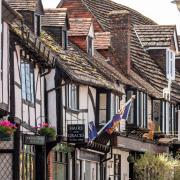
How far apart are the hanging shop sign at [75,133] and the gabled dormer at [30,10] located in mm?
4278

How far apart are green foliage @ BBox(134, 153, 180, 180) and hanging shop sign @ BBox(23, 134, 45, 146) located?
17283mm

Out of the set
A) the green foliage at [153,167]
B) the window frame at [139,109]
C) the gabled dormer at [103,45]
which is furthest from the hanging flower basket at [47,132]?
the gabled dormer at [103,45]

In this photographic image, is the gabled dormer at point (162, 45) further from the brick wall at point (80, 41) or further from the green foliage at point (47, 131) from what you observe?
the green foliage at point (47, 131)

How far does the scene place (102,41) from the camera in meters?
53.2

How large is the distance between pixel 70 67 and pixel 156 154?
1388 cm

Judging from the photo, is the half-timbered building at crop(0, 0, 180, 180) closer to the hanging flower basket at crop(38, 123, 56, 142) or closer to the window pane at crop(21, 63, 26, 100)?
the window pane at crop(21, 63, 26, 100)

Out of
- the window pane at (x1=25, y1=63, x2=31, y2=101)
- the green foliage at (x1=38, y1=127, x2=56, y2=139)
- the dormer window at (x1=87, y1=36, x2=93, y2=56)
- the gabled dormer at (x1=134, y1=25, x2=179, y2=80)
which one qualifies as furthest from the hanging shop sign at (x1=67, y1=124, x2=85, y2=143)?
the gabled dormer at (x1=134, y1=25, x2=179, y2=80)

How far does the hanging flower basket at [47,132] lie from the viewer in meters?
36.2

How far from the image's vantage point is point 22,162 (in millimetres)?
34688

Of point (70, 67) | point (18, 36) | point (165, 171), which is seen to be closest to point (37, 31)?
point (70, 67)

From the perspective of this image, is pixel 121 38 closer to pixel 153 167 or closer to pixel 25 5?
pixel 153 167

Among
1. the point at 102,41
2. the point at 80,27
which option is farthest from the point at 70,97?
the point at 102,41

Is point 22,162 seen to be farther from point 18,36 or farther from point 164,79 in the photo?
point 164,79

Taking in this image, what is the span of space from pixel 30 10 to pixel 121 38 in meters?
14.0
